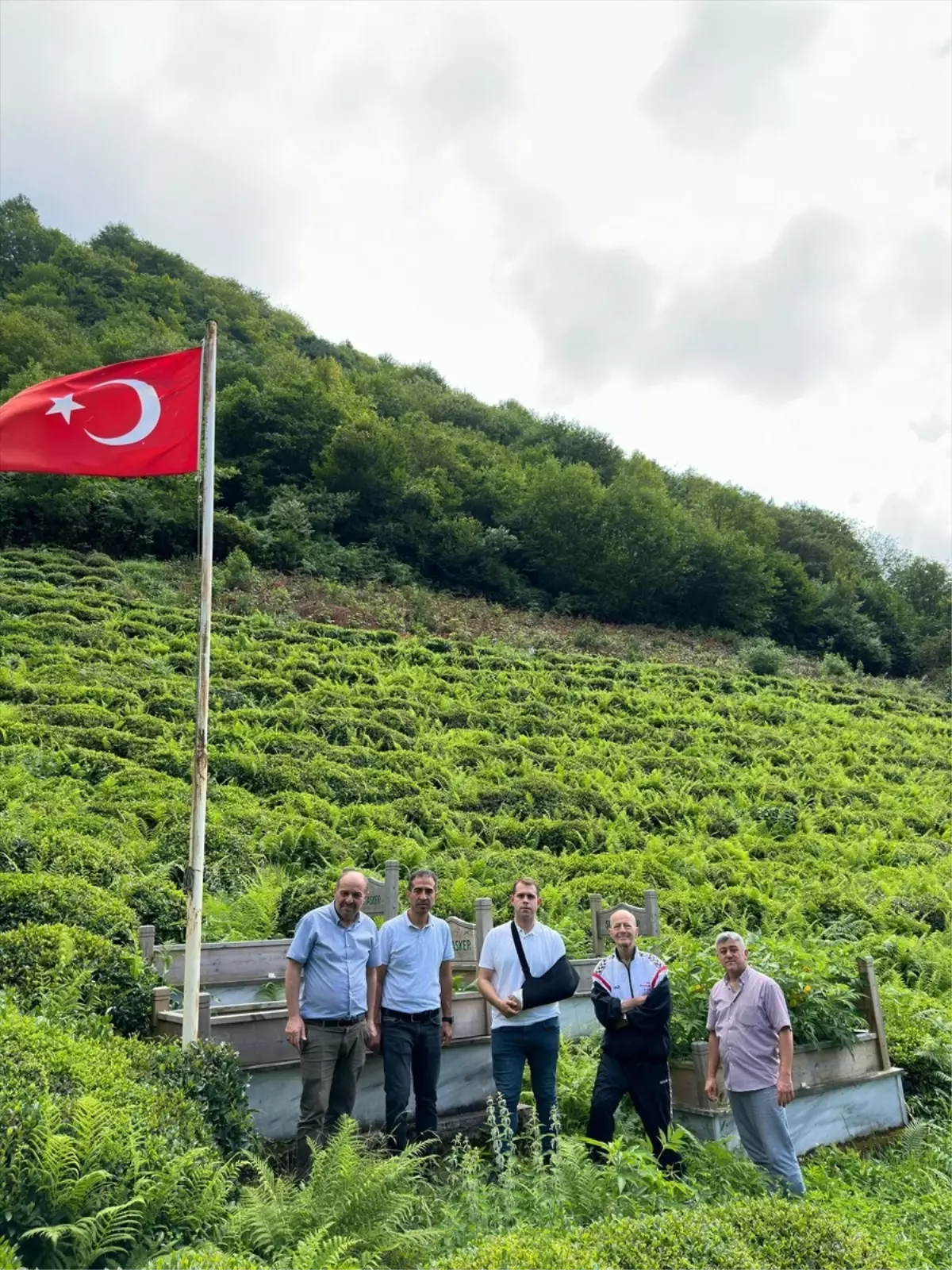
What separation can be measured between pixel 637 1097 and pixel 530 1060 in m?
0.69

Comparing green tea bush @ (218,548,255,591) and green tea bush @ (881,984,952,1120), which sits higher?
green tea bush @ (218,548,255,591)

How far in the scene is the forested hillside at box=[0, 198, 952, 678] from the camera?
32.3 meters

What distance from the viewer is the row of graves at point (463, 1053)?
6.13 m

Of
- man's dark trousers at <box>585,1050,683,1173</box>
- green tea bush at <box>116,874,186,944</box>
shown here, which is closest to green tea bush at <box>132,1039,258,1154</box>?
man's dark trousers at <box>585,1050,683,1173</box>

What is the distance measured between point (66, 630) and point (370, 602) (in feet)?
38.7

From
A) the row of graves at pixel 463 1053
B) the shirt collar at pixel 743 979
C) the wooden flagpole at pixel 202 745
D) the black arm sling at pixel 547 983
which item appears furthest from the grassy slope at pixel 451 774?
the shirt collar at pixel 743 979

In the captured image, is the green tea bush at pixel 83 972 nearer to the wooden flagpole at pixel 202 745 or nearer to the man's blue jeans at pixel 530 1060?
the wooden flagpole at pixel 202 745

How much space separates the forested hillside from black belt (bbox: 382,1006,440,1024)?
27.2 meters

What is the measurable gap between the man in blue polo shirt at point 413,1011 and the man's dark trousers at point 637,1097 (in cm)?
101

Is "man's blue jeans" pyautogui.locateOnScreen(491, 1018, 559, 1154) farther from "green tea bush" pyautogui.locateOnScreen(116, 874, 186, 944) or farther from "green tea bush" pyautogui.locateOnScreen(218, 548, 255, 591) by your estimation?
"green tea bush" pyautogui.locateOnScreen(218, 548, 255, 591)

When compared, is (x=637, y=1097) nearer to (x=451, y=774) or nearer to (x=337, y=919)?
(x=337, y=919)

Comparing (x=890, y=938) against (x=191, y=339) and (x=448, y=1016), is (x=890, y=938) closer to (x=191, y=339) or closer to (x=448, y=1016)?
(x=448, y=1016)

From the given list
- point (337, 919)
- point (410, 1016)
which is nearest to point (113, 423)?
point (337, 919)

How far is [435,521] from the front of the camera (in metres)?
39.9
